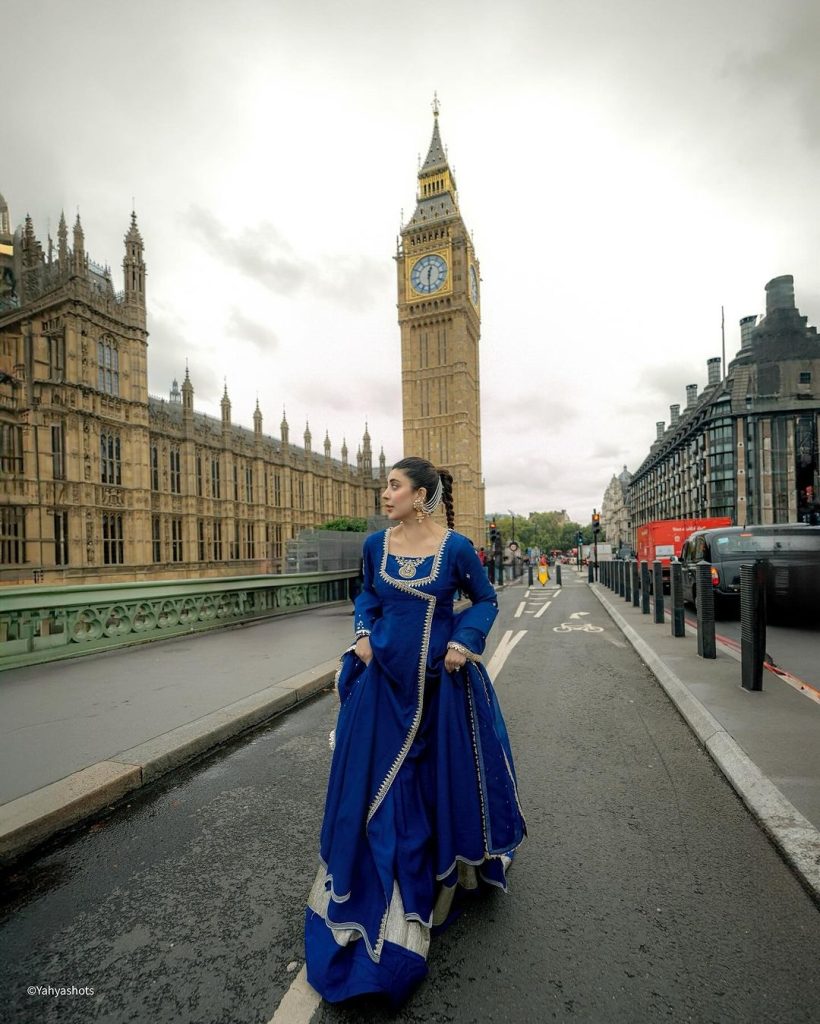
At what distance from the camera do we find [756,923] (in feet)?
6.95

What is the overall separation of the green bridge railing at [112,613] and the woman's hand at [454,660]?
6.54 metres

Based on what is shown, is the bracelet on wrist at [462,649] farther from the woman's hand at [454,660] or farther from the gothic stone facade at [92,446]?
the gothic stone facade at [92,446]

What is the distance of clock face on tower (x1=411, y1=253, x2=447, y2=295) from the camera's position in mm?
64812

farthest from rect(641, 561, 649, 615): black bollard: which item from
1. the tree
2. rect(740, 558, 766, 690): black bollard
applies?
the tree

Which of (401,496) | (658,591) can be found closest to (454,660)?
(401,496)

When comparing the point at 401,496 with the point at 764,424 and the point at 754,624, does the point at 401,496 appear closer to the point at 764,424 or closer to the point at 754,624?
the point at 754,624

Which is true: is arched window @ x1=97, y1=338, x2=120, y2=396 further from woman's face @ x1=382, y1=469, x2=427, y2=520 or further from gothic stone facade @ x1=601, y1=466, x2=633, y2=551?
gothic stone facade @ x1=601, y1=466, x2=633, y2=551

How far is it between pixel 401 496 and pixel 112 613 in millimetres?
7071

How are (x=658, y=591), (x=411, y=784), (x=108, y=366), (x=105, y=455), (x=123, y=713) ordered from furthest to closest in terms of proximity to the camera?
(x=108, y=366) < (x=105, y=455) < (x=658, y=591) < (x=123, y=713) < (x=411, y=784)

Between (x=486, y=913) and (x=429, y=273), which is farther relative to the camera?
(x=429, y=273)

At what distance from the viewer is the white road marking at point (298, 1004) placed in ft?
5.71

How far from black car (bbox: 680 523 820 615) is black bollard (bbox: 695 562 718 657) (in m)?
2.13

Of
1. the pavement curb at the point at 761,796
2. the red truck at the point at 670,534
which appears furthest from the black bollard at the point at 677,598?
the red truck at the point at 670,534

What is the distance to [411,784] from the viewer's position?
2207 mm
